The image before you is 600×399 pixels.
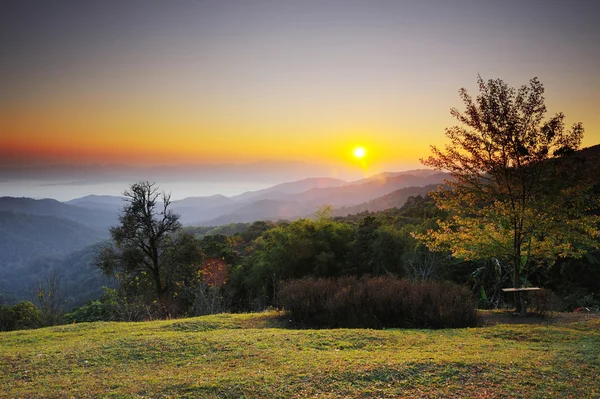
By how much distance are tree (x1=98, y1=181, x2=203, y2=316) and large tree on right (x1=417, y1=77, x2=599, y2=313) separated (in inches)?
700

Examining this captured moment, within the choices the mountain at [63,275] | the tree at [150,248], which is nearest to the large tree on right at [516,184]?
the tree at [150,248]

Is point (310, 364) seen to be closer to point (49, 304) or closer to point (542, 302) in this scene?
Answer: point (542, 302)

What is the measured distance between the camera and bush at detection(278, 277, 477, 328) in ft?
39.1

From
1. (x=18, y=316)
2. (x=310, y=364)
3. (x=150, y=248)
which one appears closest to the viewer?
(x=310, y=364)

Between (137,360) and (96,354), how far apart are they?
109 centimetres

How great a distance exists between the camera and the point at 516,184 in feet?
41.8

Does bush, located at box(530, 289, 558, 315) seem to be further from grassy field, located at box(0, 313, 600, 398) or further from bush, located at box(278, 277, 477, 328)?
bush, located at box(278, 277, 477, 328)

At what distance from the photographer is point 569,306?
57.3 ft

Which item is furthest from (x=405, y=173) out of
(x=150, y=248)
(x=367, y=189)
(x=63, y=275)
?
(x=150, y=248)

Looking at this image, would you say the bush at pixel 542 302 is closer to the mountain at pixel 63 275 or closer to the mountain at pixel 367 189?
the mountain at pixel 63 275

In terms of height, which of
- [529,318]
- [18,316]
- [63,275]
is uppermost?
[529,318]

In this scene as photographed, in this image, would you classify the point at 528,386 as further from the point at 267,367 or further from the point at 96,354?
the point at 96,354

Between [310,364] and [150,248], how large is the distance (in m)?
20.5

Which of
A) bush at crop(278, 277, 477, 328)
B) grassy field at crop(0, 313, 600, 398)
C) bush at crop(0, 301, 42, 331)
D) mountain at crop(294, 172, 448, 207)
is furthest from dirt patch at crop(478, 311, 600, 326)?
mountain at crop(294, 172, 448, 207)
